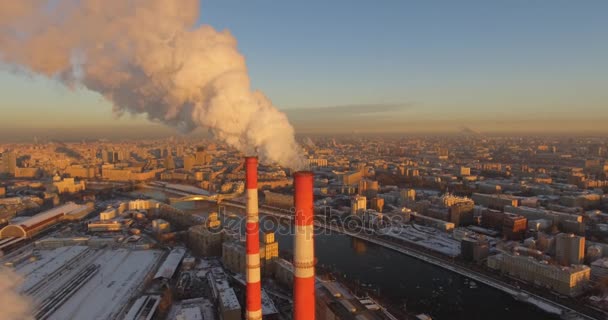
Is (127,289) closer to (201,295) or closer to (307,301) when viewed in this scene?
(201,295)

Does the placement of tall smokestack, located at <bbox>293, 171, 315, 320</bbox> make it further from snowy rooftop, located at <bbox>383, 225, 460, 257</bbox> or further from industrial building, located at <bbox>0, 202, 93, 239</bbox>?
industrial building, located at <bbox>0, 202, 93, 239</bbox>

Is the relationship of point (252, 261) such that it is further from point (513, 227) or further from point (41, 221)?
point (41, 221)

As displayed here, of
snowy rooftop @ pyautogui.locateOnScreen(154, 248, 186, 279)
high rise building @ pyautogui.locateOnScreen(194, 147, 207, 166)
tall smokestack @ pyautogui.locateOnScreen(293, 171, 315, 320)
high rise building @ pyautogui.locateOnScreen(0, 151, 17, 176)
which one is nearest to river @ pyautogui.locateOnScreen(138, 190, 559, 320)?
snowy rooftop @ pyautogui.locateOnScreen(154, 248, 186, 279)

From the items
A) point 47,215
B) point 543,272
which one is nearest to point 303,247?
point 543,272

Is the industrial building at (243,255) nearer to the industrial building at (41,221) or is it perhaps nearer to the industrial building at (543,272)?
the industrial building at (543,272)

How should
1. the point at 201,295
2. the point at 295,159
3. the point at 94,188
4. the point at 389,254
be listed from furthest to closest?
the point at 94,188, the point at 389,254, the point at 201,295, the point at 295,159

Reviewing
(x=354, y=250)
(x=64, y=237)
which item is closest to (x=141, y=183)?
(x=64, y=237)
